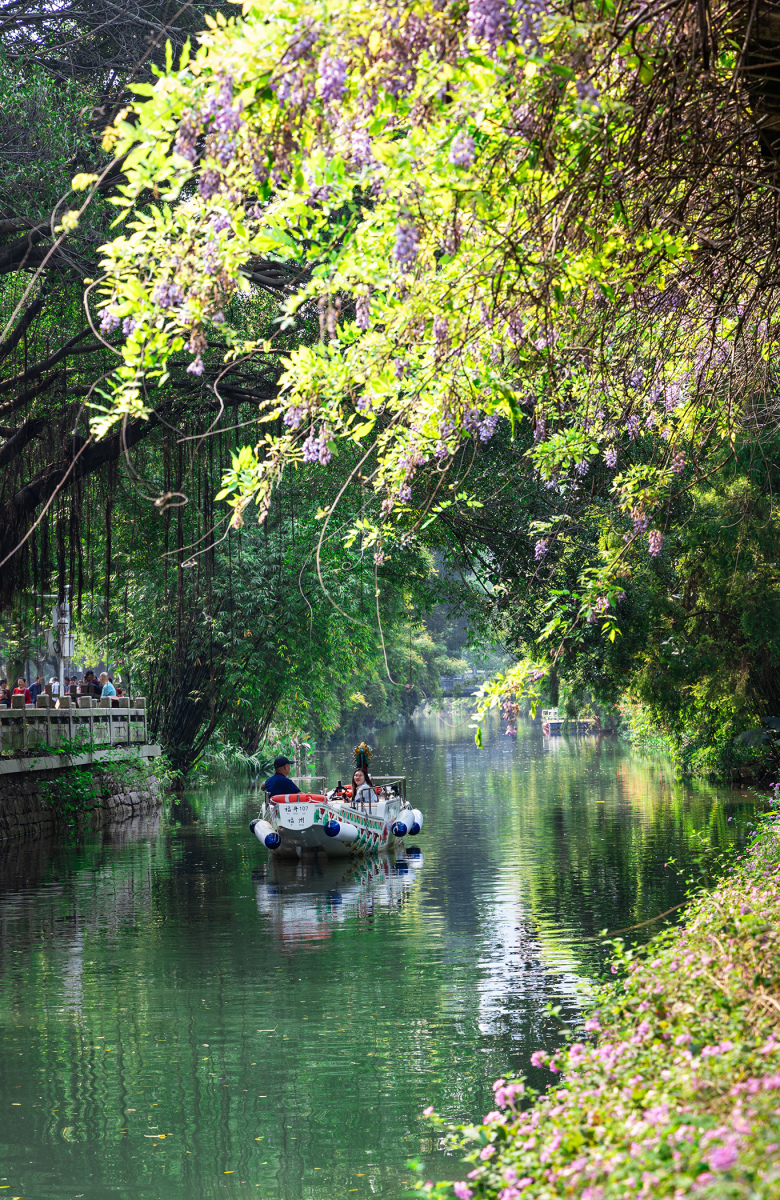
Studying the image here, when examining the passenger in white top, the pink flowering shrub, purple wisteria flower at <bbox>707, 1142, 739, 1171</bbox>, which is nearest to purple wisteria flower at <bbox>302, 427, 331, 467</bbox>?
the pink flowering shrub

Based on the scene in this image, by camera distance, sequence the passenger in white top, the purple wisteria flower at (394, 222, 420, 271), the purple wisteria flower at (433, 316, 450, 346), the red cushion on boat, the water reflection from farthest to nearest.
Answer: the passenger in white top
the red cushion on boat
the water reflection
the purple wisteria flower at (433, 316, 450, 346)
the purple wisteria flower at (394, 222, 420, 271)

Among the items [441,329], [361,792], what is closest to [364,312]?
[441,329]

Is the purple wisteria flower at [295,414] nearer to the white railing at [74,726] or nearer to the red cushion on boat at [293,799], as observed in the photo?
the red cushion on boat at [293,799]

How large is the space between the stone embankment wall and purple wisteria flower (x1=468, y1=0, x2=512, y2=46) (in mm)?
22569

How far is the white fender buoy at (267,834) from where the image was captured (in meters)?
23.1

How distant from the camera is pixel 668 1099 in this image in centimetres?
427

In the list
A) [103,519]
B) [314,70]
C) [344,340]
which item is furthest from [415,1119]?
[103,519]

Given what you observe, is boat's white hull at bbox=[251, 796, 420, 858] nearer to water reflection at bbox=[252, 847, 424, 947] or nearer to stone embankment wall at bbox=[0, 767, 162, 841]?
water reflection at bbox=[252, 847, 424, 947]

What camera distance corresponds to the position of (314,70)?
17.1ft

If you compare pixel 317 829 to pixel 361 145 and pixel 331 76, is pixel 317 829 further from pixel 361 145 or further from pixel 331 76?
pixel 331 76

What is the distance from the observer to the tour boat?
2303 cm

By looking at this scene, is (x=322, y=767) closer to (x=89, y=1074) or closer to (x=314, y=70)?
(x=89, y=1074)

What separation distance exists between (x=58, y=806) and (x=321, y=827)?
25.4ft

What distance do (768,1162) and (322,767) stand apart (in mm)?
48266
